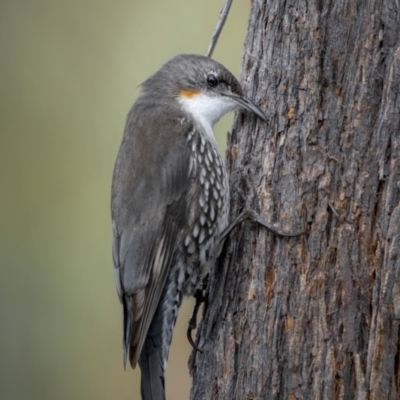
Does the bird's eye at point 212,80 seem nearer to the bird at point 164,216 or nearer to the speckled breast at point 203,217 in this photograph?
the bird at point 164,216

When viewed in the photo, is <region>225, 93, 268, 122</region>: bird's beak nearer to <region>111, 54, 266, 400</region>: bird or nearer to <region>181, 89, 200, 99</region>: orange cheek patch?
<region>111, 54, 266, 400</region>: bird

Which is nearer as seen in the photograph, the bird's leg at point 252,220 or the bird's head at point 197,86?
the bird's leg at point 252,220

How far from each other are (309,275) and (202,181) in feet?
2.99

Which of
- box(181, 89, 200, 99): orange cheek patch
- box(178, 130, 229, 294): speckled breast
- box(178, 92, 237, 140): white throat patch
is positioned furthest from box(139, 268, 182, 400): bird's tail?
box(181, 89, 200, 99): orange cheek patch

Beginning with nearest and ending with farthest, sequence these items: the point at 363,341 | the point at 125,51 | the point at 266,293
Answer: the point at 363,341 → the point at 266,293 → the point at 125,51

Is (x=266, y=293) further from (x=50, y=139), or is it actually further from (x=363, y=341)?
Result: (x=50, y=139)

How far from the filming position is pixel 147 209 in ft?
12.8

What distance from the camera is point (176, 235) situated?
392 centimetres

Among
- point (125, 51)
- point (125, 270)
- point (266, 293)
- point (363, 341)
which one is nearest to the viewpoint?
point (363, 341)

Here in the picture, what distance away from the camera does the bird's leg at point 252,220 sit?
339cm

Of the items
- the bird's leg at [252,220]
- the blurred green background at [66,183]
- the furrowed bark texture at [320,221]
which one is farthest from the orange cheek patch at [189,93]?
the blurred green background at [66,183]

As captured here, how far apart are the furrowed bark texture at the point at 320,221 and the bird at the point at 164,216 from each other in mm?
280

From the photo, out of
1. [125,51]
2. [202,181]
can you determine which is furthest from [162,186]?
[125,51]

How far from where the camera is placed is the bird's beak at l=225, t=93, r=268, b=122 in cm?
361
